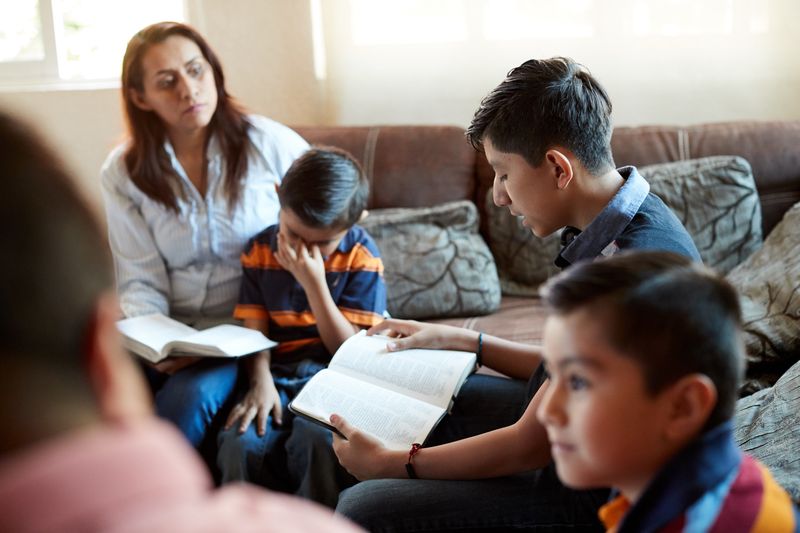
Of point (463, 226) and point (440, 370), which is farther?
point (463, 226)

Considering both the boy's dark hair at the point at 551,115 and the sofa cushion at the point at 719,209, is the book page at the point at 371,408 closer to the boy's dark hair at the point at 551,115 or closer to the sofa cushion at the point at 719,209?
the boy's dark hair at the point at 551,115

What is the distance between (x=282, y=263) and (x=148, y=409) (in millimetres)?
1534

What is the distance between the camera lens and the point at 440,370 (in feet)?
5.62

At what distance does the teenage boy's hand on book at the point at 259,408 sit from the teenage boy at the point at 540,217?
1.49ft

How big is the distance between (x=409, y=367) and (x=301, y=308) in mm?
445

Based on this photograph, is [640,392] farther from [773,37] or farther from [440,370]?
[773,37]

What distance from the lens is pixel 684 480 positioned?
0.81 m

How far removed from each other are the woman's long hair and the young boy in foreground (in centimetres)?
155

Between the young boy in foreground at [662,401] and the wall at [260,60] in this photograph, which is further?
the wall at [260,60]

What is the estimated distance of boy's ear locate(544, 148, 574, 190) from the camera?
1.45 metres

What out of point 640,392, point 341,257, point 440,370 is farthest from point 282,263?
point 640,392

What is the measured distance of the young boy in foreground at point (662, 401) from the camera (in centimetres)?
81

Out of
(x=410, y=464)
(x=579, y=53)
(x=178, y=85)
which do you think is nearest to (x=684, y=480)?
(x=410, y=464)

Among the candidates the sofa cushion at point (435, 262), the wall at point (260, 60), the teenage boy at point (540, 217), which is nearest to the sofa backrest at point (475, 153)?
the sofa cushion at point (435, 262)
